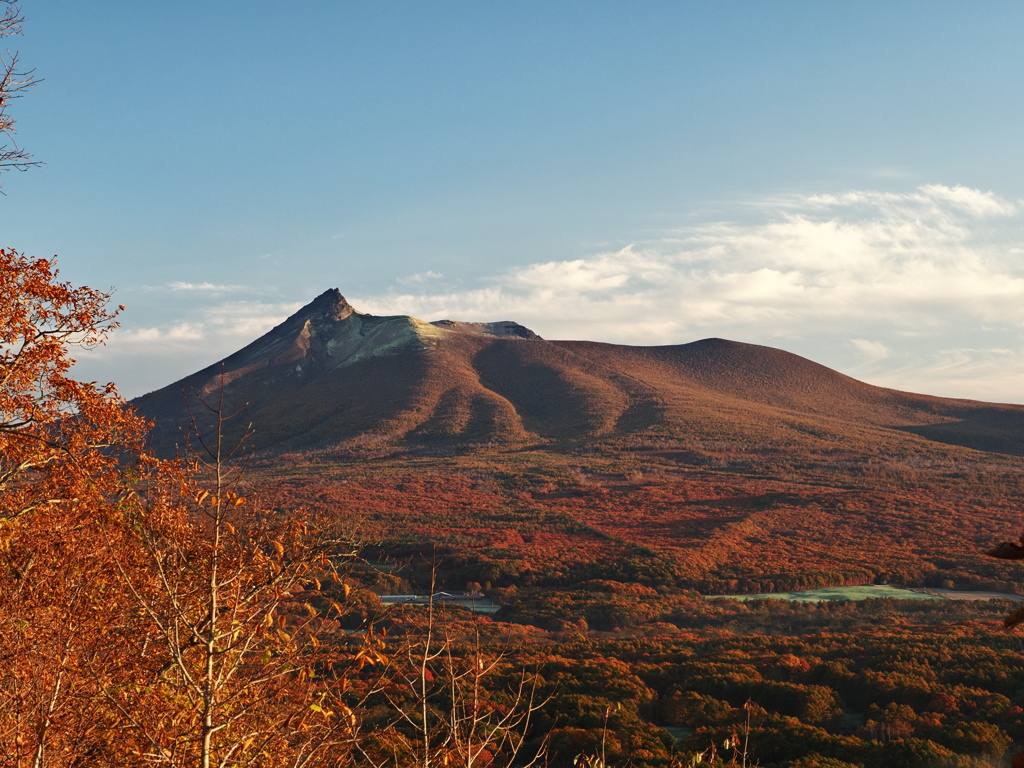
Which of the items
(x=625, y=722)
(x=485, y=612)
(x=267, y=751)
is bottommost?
(x=485, y=612)

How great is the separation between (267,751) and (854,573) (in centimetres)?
→ 3671

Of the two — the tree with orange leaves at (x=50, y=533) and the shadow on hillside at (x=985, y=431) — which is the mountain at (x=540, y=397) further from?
the tree with orange leaves at (x=50, y=533)

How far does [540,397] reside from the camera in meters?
105

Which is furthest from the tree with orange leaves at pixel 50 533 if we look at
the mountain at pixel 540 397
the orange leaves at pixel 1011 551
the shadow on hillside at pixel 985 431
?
the shadow on hillside at pixel 985 431

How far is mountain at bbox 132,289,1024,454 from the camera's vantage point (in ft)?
289

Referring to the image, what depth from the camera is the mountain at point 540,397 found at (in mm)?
87938

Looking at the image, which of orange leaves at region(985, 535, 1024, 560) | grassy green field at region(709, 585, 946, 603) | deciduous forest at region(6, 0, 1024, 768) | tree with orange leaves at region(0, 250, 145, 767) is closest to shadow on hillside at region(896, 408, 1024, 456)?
deciduous forest at region(6, 0, 1024, 768)

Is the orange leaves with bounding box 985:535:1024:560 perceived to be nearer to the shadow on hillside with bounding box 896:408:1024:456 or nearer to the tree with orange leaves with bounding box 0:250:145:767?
the tree with orange leaves with bounding box 0:250:145:767

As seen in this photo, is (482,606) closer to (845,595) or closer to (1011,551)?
(845,595)

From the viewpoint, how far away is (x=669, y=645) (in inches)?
969

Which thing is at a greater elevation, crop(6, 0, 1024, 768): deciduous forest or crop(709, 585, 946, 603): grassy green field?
crop(6, 0, 1024, 768): deciduous forest

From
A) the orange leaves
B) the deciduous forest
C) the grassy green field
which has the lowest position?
the grassy green field

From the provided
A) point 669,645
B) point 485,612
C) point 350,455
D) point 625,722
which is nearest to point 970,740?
point 625,722

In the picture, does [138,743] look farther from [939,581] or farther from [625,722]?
[939,581]
